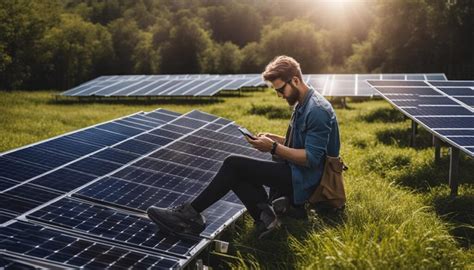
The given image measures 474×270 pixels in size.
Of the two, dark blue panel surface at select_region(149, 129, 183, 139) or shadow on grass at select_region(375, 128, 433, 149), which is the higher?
dark blue panel surface at select_region(149, 129, 183, 139)

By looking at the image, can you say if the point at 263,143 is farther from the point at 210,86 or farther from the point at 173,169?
the point at 210,86

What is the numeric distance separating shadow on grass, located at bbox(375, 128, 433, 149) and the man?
25.1 ft

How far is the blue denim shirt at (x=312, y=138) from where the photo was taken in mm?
5461

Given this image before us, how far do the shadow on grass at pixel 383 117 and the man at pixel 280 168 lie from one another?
43.3ft

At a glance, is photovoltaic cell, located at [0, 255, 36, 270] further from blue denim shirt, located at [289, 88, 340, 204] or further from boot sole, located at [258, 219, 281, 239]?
blue denim shirt, located at [289, 88, 340, 204]

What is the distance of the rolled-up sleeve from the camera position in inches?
215

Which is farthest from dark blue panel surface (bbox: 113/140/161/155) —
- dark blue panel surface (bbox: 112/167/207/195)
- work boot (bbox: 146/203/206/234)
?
work boot (bbox: 146/203/206/234)

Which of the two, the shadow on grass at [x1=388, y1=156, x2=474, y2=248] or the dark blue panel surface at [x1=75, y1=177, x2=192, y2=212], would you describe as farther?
the shadow on grass at [x1=388, y1=156, x2=474, y2=248]

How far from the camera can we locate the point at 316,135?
5.48 meters

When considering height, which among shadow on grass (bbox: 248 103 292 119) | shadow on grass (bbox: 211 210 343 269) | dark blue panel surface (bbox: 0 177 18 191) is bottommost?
shadow on grass (bbox: 248 103 292 119)

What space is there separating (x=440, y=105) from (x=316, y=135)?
570 centimetres

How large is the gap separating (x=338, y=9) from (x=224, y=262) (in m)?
84.4

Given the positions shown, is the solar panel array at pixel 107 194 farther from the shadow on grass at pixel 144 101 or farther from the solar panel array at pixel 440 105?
the shadow on grass at pixel 144 101

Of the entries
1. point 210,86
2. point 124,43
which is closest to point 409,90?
point 210,86
